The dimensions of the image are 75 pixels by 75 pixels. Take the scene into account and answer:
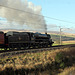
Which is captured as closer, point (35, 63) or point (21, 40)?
point (35, 63)

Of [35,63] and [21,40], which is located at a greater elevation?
[21,40]

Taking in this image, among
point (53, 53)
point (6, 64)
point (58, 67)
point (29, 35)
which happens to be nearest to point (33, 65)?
point (6, 64)

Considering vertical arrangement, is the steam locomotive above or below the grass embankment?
above

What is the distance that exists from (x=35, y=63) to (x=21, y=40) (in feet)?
25.0

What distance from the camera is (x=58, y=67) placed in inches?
931

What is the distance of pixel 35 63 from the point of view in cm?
2111

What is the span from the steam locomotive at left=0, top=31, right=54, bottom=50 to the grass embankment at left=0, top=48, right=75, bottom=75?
4.40m

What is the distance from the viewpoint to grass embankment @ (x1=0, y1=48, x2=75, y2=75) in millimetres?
17938

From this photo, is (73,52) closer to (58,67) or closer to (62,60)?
(62,60)

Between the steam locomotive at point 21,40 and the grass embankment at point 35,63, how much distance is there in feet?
14.4

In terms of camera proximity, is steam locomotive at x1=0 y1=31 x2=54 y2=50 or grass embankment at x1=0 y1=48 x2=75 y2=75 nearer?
grass embankment at x1=0 y1=48 x2=75 y2=75

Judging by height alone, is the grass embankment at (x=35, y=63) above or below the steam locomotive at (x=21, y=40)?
below

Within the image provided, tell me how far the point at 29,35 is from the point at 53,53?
22.7 feet

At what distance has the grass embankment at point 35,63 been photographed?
706 inches
